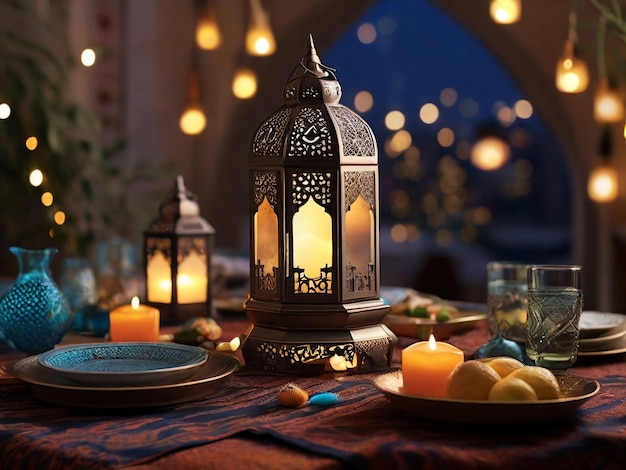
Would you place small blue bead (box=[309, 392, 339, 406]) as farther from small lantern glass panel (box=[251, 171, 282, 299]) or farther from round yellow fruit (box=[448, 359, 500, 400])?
small lantern glass panel (box=[251, 171, 282, 299])

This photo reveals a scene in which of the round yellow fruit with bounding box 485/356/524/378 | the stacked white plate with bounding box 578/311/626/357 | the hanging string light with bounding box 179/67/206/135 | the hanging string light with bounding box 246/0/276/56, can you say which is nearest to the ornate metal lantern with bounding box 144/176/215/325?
the stacked white plate with bounding box 578/311/626/357

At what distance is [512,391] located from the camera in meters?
1.19

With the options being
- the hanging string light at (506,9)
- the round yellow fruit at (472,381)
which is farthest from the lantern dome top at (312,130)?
the hanging string light at (506,9)

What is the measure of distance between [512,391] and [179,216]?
113 centimetres

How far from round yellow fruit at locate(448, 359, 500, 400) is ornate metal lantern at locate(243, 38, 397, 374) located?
13.7 inches

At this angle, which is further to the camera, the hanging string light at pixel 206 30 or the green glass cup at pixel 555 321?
the hanging string light at pixel 206 30

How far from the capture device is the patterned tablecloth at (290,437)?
1079 millimetres

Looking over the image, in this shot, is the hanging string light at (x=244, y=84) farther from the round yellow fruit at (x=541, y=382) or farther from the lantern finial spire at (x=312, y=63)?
the round yellow fruit at (x=541, y=382)

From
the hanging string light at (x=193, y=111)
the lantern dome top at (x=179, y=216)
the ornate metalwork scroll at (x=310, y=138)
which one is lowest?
the lantern dome top at (x=179, y=216)

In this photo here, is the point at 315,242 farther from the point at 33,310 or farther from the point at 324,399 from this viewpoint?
the point at 33,310

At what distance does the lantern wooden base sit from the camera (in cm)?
155

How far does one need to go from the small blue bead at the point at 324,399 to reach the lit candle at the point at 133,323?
1.68 feet

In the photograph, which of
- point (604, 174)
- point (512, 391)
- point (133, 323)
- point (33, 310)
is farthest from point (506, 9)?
point (512, 391)

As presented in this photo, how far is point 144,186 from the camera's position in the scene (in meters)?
5.46
